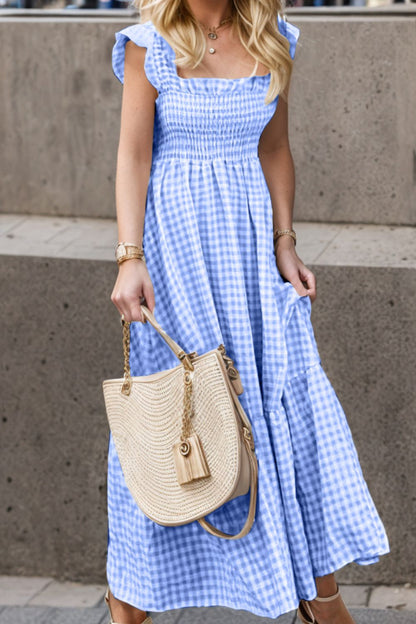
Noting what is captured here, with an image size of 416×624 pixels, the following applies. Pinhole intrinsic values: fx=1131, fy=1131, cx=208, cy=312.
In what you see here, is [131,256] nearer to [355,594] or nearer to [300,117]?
→ [300,117]

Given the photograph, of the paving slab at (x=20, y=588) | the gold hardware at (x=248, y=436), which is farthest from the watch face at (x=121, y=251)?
the paving slab at (x=20, y=588)

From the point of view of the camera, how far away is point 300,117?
13.0 feet

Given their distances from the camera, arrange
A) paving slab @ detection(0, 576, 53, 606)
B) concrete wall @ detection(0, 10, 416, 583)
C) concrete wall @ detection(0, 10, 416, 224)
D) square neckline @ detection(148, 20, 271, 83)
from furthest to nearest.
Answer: paving slab @ detection(0, 576, 53, 606) → concrete wall @ detection(0, 10, 416, 224) → concrete wall @ detection(0, 10, 416, 583) → square neckline @ detection(148, 20, 271, 83)

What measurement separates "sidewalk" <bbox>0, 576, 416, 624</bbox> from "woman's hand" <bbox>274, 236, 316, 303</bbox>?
1.24 m

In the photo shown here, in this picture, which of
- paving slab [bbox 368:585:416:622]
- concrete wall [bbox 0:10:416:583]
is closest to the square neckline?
concrete wall [bbox 0:10:416:583]

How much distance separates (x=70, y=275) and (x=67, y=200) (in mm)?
478

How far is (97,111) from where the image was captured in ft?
13.5

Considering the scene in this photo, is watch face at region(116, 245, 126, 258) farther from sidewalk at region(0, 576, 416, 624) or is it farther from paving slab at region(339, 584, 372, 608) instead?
paving slab at region(339, 584, 372, 608)

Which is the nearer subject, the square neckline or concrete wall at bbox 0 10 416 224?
the square neckline

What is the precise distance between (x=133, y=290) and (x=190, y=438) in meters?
0.38

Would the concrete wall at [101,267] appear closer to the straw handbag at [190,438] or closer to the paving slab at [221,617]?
the paving slab at [221,617]

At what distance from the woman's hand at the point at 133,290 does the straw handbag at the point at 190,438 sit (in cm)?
2

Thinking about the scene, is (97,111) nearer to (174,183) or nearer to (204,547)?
(174,183)

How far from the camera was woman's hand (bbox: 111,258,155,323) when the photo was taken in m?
2.72
